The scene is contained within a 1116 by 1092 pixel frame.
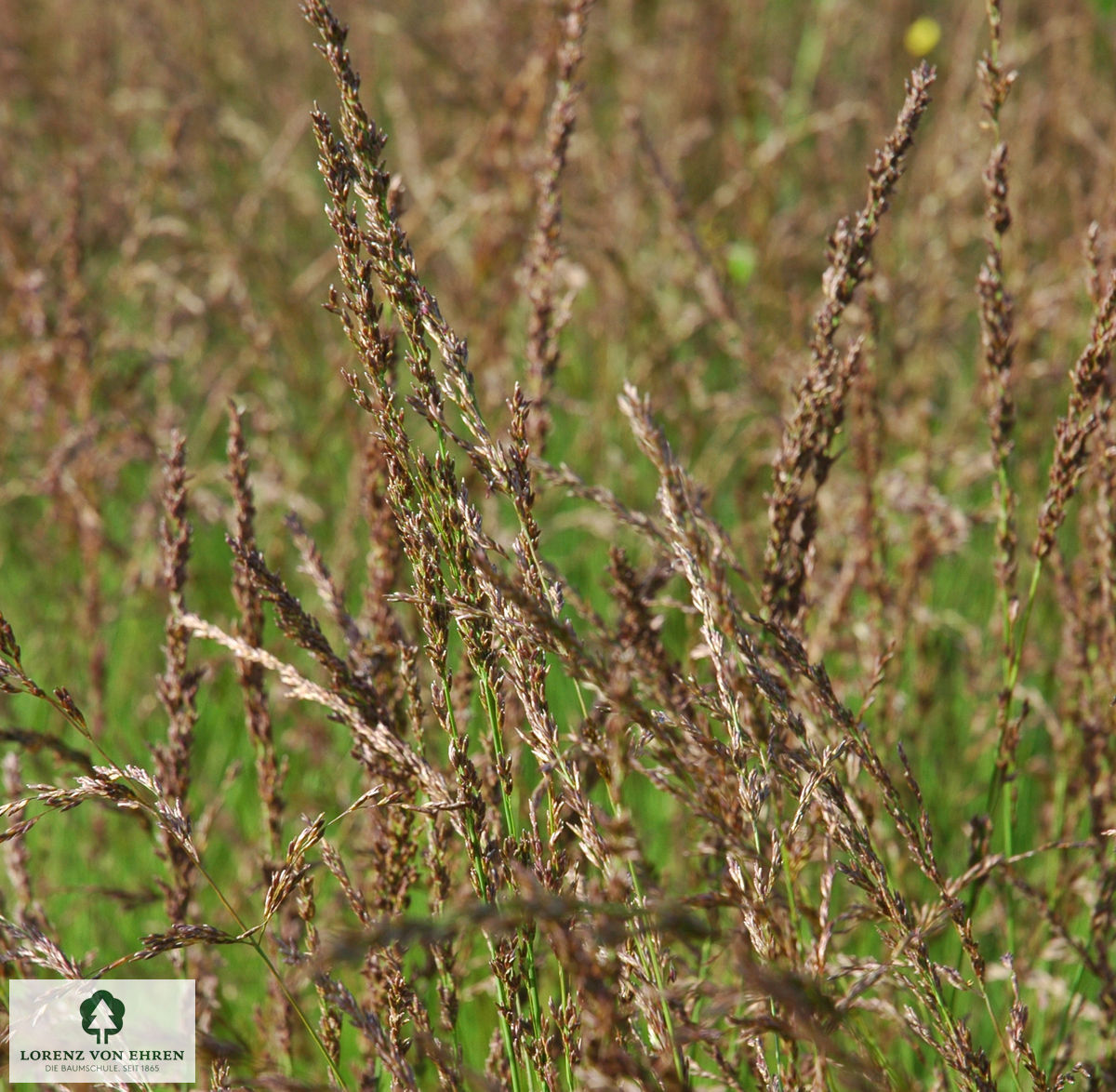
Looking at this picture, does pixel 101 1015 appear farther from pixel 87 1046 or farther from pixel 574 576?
pixel 574 576

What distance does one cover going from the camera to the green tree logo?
1419 mm

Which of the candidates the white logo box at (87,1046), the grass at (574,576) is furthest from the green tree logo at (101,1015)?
the grass at (574,576)

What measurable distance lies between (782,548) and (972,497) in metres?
2.48

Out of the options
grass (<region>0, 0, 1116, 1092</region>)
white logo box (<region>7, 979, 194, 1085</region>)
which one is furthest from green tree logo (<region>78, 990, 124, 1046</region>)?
grass (<region>0, 0, 1116, 1092</region>)

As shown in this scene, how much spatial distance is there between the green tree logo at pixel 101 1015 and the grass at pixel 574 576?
11 cm

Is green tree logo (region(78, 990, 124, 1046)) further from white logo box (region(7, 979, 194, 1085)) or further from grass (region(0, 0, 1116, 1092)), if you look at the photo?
grass (region(0, 0, 1116, 1092))

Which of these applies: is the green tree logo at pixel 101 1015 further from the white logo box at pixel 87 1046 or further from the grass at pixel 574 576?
the grass at pixel 574 576

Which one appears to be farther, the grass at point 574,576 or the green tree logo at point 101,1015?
the green tree logo at point 101,1015

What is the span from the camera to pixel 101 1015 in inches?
59.5

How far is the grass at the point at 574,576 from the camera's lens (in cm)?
111

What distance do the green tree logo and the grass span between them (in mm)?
109

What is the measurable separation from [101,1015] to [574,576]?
1.97 m

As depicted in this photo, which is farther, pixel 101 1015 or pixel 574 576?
pixel 574 576

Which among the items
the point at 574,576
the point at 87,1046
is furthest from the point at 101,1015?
the point at 574,576
